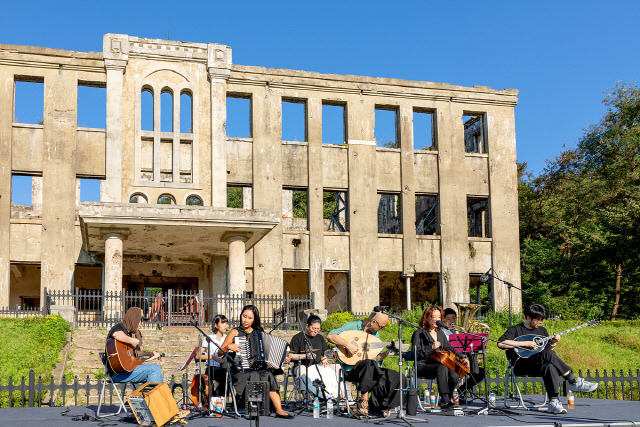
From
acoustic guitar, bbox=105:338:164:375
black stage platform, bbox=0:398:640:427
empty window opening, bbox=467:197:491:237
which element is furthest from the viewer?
empty window opening, bbox=467:197:491:237

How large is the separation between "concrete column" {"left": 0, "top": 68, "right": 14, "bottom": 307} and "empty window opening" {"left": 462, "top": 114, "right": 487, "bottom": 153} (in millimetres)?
18158

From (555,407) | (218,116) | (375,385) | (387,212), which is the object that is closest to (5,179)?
(218,116)

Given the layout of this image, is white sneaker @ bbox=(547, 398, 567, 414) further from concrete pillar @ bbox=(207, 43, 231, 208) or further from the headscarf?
concrete pillar @ bbox=(207, 43, 231, 208)

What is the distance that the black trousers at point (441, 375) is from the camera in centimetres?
1089

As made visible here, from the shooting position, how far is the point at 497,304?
1158 inches

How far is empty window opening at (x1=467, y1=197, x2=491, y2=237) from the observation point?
31.2m

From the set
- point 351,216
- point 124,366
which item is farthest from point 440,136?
point 124,366

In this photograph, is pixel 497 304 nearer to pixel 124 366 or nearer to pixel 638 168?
pixel 638 168

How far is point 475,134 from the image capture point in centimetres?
3206

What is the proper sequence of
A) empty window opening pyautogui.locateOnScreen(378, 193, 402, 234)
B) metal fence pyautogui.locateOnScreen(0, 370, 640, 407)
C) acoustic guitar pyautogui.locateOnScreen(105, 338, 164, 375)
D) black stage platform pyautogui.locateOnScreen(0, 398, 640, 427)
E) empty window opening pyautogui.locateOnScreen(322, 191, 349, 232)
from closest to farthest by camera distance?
black stage platform pyautogui.locateOnScreen(0, 398, 640, 427) → acoustic guitar pyautogui.locateOnScreen(105, 338, 164, 375) → metal fence pyautogui.locateOnScreen(0, 370, 640, 407) → empty window opening pyautogui.locateOnScreen(322, 191, 349, 232) → empty window opening pyautogui.locateOnScreen(378, 193, 402, 234)

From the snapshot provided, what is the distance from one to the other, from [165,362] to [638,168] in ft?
88.8

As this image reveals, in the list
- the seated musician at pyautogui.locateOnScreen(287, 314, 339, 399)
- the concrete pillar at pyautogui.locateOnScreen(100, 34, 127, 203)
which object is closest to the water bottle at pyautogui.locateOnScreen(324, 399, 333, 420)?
the seated musician at pyautogui.locateOnScreen(287, 314, 339, 399)

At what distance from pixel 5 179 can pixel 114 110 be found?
4.45 meters

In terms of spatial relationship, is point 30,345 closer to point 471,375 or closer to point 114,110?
point 471,375
